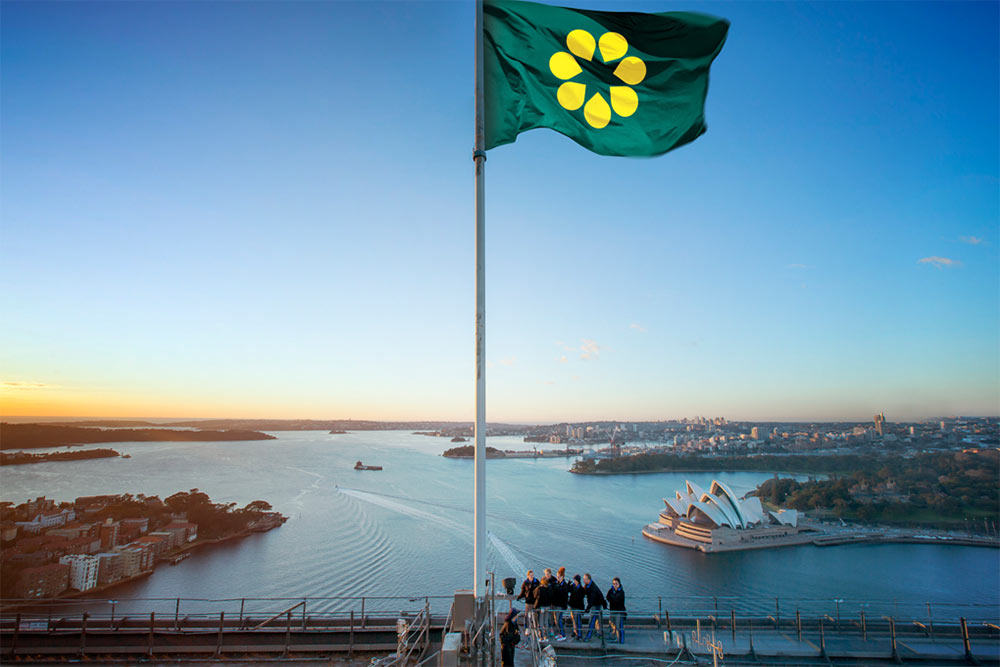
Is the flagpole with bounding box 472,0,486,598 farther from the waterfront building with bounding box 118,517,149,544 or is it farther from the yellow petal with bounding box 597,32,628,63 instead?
the waterfront building with bounding box 118,517,149,544

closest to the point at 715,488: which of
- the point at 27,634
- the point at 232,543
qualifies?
the point at 232,543

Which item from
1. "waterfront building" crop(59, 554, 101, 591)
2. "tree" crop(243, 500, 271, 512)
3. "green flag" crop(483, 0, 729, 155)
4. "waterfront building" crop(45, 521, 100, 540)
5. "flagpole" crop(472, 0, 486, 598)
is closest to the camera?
"flagpole" crop(472, 0, 486, 598)

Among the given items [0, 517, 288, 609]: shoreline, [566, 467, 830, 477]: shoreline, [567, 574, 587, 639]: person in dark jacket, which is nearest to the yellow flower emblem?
[567, 574, 587, 639]: person in dark jacket

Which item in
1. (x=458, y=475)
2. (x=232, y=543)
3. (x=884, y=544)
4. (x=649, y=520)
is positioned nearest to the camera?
(x=232, y=543)

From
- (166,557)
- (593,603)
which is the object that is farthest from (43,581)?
(593,603)

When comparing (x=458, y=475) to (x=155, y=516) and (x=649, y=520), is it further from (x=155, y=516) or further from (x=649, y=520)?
(x=155, y=516)

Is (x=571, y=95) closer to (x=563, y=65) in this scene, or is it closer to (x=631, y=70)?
(x=563, y=65)
